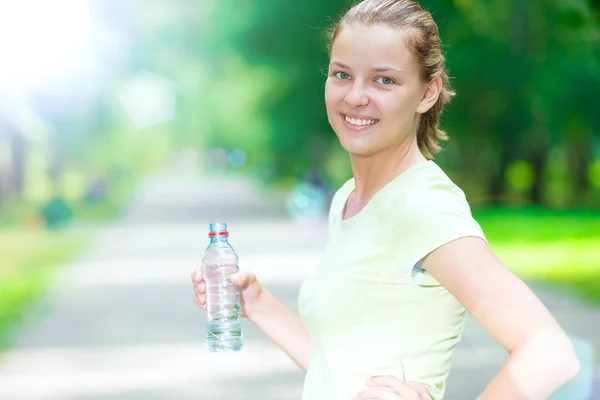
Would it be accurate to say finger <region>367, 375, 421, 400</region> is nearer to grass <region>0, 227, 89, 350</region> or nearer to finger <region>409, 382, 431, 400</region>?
finger <region>409, 382, 431, 400</region>

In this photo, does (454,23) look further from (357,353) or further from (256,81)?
(357,353)

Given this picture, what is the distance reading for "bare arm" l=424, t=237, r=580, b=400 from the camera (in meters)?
2.00

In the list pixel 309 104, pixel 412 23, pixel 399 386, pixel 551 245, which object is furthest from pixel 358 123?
pixel 309 104

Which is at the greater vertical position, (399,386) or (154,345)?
(399,386)

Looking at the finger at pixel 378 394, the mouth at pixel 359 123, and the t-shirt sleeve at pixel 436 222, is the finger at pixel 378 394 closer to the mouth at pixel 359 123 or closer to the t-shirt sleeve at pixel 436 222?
the t-shirt sleeve at pixel 436 222

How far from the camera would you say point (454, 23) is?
29.8 metres

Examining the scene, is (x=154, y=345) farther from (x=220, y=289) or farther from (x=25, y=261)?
(x=25, y=261)

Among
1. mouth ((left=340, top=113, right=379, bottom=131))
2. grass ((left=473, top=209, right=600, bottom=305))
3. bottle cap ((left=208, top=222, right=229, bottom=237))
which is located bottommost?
grass ((left=473, top=209, right=600, bottom=305))

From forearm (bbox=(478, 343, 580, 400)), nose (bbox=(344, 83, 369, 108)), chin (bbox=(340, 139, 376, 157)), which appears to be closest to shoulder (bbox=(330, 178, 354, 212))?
chin (bbox=(340, 139, 376, 157))

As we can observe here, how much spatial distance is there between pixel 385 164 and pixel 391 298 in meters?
0.33

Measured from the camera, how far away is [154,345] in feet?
32.6

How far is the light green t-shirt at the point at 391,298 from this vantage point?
7.16 ft

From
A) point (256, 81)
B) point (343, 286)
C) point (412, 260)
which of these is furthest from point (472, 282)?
point (256, 81)

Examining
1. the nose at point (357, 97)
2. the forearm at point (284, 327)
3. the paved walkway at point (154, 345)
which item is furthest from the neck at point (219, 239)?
the paved walkway at point (154, 345)
